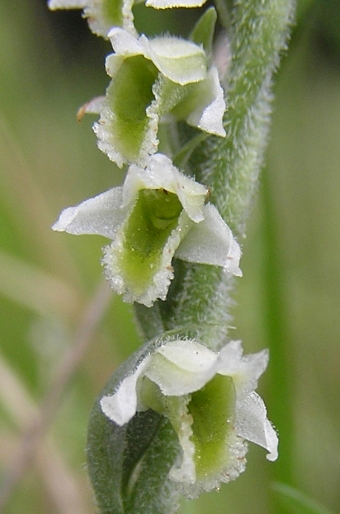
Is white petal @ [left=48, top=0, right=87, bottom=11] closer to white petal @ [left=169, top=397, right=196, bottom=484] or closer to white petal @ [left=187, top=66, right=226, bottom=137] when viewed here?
white petal @ [left=187, top=66, right=226, bottom=137]

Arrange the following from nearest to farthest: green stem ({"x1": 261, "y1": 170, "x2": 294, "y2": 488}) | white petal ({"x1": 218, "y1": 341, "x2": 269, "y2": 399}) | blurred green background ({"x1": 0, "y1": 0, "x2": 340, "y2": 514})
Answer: white petal ({"x1": 218, "y1": 341, "x2": 269, "y2": 399}) → green stem ({"x1": 261, "y1": 170, "x2": 294, "y2": 488}) → blurred green background ({"x1": 0, "y1": 0, "x2": 340, "y2": 514})

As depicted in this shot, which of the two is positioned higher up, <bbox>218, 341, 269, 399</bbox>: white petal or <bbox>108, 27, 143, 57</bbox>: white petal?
<bbox>108, 27, 143, 57</bbox>: white petal

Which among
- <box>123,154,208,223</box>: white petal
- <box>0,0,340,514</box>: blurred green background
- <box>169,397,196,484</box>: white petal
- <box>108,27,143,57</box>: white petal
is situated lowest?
<box>0,0,340,514</box>: blurred green background

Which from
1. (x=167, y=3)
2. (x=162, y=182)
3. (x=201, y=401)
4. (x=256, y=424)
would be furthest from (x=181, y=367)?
(x=167, y=3)

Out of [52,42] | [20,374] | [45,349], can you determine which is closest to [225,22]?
[45,349]

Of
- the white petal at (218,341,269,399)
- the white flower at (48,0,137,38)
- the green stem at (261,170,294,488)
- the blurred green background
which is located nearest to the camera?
the white petal at (218,341,269,399)

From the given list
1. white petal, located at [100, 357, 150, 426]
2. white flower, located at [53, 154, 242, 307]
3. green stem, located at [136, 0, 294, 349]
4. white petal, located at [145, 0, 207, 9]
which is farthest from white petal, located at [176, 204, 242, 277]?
white petal, located at [145, 0, 207, 9]

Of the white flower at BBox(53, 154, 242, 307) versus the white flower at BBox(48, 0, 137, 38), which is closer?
the white flower at BBox(53, 154, 242, 307)
